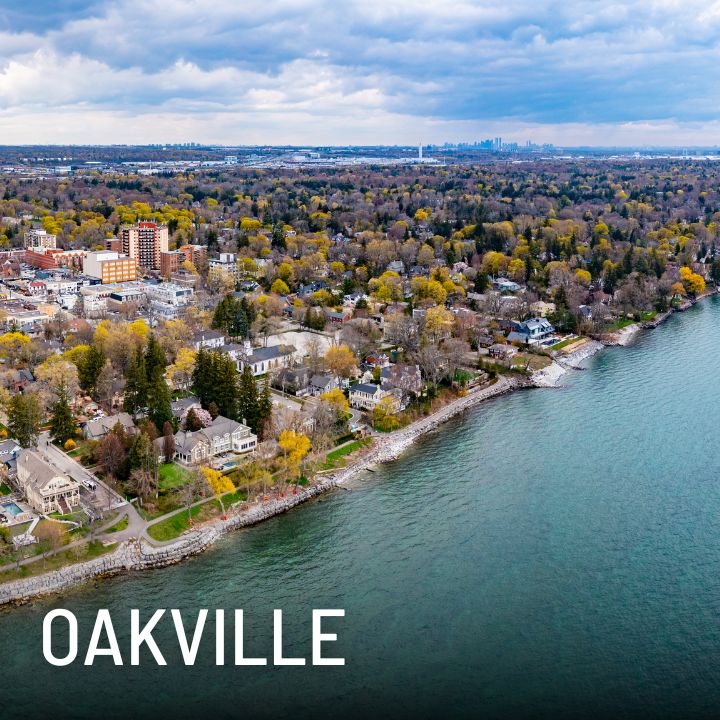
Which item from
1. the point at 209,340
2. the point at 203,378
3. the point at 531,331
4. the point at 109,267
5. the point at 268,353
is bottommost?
the point at 268,353

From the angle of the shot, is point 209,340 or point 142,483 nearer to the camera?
point 142,483

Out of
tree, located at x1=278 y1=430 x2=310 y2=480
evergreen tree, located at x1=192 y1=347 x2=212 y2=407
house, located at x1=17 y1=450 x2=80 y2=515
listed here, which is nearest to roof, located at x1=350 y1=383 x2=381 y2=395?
tree, located at x1=278 y1=430 x2=310 y2=480

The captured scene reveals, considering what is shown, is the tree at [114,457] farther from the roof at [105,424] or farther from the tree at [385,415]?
the tree at [385,415]

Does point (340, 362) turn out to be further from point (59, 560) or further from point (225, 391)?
point (59, 560)

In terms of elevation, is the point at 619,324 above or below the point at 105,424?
above

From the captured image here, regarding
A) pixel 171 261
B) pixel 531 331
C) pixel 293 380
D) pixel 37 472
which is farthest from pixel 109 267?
pixel 37 472

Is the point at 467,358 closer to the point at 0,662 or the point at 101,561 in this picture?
the point at 101,561

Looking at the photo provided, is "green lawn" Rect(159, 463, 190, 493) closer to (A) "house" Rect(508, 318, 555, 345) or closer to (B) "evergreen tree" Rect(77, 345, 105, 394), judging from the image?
(B) "evergreen tree" Rect(77, 345, 105, 394)
